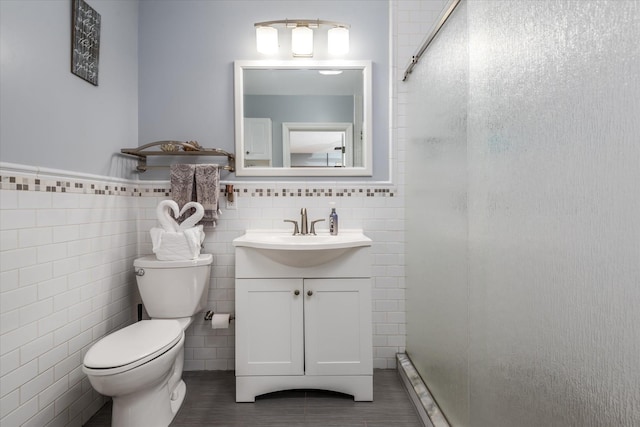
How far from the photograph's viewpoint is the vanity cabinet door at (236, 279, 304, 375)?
6.12ft

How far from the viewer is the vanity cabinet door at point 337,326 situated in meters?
1.87

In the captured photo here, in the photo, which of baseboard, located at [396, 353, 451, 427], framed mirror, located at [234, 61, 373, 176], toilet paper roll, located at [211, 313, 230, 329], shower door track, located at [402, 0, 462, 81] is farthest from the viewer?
framed mirror, located at [234, 61, 373, 176]

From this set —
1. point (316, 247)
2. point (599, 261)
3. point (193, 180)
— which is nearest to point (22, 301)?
point (193, 180)

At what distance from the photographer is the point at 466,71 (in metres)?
1.27

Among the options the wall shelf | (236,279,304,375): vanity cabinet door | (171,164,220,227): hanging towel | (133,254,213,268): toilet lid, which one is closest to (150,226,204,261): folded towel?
(133,254,213,268): toilet lid

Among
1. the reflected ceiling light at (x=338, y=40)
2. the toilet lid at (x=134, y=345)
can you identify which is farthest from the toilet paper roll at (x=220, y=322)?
the reflected ceiling light at (x=338, y=40)

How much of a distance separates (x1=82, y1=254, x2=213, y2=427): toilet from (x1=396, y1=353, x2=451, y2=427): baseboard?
3.91ft

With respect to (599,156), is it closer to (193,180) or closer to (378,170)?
(378,170)

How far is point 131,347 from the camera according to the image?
1464 mm

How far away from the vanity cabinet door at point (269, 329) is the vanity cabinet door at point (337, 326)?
0.08 m

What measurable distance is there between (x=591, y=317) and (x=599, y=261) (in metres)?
0.11

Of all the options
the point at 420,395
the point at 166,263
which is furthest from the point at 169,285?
the point at 420,395

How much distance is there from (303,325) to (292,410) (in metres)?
0.43

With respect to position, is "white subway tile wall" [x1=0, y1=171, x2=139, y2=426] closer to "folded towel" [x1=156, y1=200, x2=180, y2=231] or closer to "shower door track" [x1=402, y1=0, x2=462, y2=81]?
"folded towel" [x1=156, y1=200, x2=180, y2=231]
